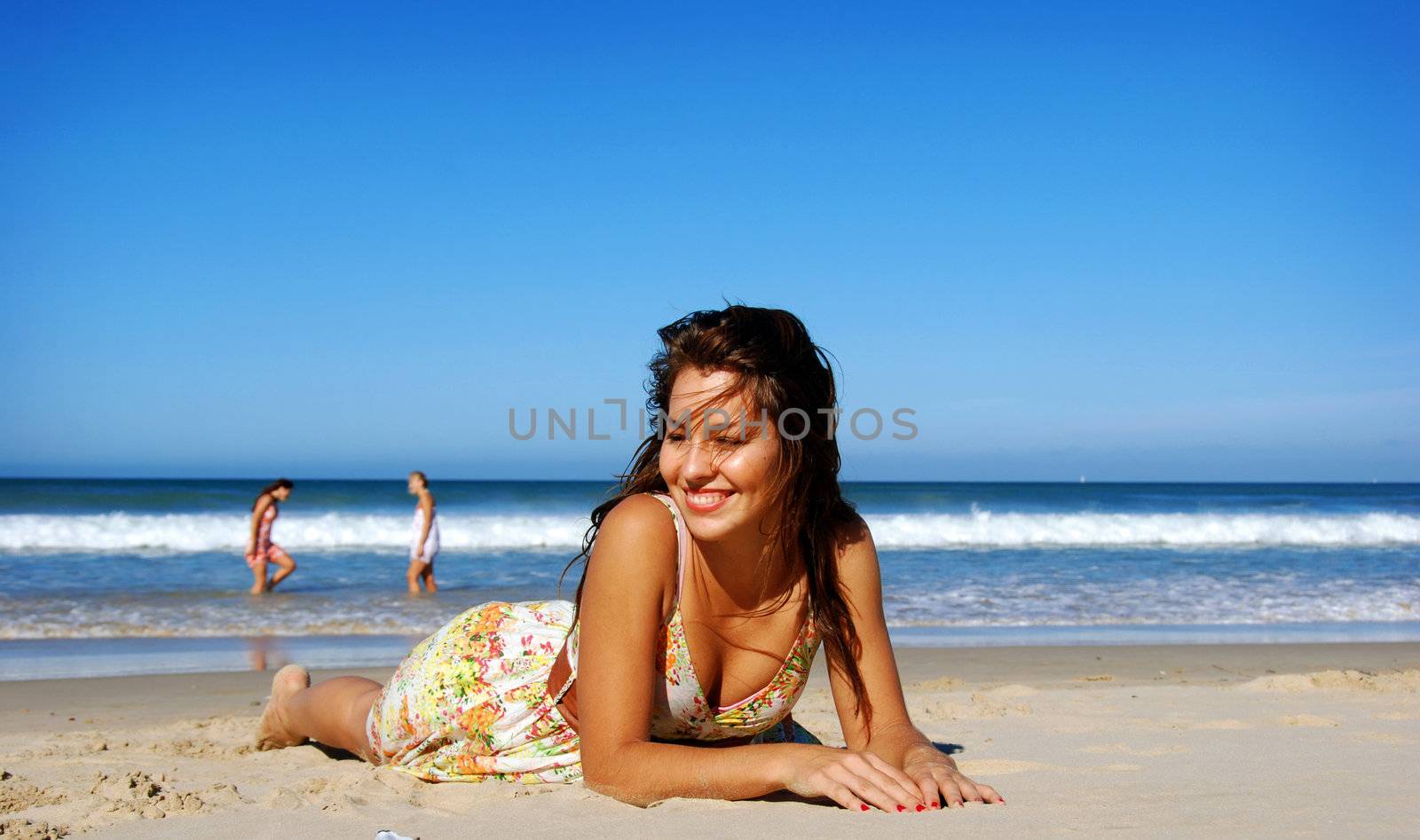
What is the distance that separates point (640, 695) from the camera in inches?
102

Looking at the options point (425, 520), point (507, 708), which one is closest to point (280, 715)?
point (507, 708)

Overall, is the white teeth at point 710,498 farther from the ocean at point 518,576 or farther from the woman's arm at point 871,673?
the ocean at point 518,576

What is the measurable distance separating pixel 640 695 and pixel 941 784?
0.79 meters

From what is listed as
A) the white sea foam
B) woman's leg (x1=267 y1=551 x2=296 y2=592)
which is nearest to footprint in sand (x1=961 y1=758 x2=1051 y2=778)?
woman's leg (x1=267 y1=551 x2=296 y2=592)

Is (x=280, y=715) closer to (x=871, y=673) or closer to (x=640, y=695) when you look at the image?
(x=640, y=695)

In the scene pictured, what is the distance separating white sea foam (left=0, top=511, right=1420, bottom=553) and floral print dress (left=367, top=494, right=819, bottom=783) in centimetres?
1871

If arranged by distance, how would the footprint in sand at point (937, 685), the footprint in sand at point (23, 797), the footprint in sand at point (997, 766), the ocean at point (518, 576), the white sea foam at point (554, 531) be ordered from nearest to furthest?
the footprint in sand at point (23, 797), the footprint in sand at point (997, 766), the footprint in sand at point (937, 685), the ocean at point (518, 576), the white sea foam at point (554, 531)

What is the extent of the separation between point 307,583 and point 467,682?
1227 cm

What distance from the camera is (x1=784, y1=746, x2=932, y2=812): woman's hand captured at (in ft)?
8.11

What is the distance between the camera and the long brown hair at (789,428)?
257 cm

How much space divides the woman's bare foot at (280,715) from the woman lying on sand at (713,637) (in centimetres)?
117

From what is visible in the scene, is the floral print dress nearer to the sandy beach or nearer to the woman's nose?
the sandy beach

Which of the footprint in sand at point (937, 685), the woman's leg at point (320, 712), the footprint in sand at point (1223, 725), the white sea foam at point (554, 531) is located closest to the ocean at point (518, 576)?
the white sea foam at point (554, 531)

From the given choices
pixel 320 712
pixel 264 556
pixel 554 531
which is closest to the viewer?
pixel 320 712
